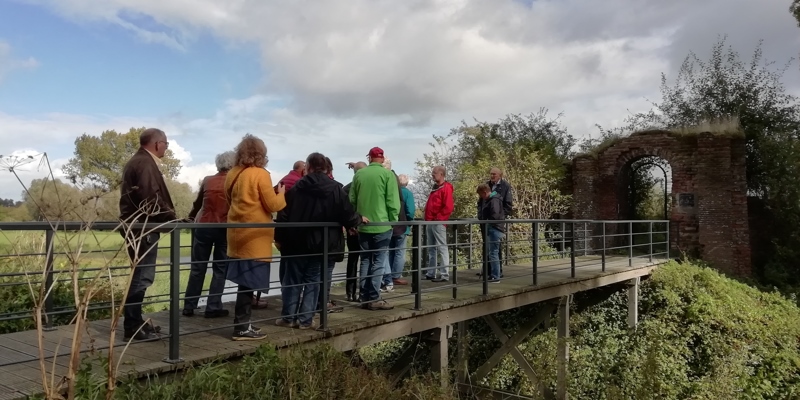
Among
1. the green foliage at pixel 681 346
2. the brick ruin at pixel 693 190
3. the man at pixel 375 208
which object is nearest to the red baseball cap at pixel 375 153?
the man at pixel 375 208

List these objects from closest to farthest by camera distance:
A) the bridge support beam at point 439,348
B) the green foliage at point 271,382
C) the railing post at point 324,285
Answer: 1. the green foliage at point 271,382
2. the railing post at point 324,285
3. the bridge support beam at point 439,348

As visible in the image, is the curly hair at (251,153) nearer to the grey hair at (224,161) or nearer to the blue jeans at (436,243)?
the grey hair at (224,161)

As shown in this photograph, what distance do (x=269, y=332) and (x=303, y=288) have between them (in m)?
0.47

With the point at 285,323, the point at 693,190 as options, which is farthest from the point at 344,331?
the point at 693,190

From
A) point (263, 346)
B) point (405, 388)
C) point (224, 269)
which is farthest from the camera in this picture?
point (224, 269)

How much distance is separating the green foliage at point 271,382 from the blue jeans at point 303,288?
625 millimetres

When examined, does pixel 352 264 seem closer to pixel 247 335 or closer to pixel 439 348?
pixel 439 348

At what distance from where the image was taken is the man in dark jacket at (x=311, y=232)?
4613mm

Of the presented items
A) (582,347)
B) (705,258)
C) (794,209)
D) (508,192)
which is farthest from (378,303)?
(794,209)

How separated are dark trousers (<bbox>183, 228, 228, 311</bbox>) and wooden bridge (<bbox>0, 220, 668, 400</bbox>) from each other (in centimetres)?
24

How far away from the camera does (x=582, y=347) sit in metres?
9.97

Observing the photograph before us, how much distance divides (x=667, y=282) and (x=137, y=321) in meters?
9.79

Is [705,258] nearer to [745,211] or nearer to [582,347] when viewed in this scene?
[745,211]

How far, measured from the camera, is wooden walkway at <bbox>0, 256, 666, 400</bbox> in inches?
135
